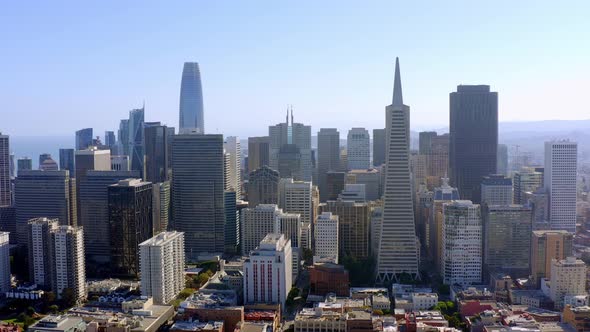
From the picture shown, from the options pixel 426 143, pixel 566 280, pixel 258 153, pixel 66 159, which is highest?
pixel 426 143

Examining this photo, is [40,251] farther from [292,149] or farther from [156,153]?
[292,149]

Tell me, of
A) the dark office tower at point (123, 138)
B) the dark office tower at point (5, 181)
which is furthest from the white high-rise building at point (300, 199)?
the dark office tower at point (123, 138)

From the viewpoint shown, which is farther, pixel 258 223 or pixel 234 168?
pixel 234 168

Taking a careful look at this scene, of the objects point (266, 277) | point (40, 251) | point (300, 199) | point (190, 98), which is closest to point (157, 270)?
point (266, 277)

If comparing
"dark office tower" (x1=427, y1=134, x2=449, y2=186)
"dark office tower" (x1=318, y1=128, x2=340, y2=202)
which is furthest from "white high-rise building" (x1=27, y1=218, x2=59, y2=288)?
"dark office tower" (x1=318, y1=128, x2=340, y2=202)

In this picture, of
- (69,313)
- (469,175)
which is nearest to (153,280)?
(69,313)
